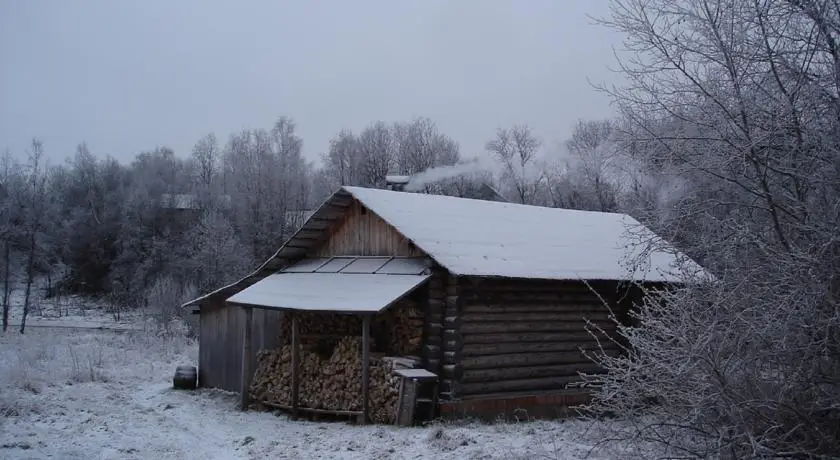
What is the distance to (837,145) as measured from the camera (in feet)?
21.0

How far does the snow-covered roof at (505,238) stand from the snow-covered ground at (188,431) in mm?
3231

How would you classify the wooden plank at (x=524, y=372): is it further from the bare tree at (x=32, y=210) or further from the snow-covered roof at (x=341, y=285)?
the bare tree at (x=32, y=210)

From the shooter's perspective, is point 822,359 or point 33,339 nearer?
point 822,359

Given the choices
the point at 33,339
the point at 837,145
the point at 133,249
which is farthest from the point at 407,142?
the point at 837,145

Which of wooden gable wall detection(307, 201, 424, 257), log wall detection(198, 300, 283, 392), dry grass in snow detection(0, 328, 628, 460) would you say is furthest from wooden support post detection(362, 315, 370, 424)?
log wall detection(198, 300, 283, 392)

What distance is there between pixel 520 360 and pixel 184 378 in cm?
965

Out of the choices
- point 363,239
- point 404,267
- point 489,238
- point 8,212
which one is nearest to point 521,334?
point 489,238

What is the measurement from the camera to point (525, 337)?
52.0 ft

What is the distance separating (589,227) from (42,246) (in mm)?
37780

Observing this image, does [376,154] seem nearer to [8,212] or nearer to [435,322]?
[8,212]

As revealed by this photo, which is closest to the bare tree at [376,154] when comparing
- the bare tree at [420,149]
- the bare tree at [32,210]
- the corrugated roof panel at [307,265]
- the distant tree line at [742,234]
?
the bare tree at [420,149]

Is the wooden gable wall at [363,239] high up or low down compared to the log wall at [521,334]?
up

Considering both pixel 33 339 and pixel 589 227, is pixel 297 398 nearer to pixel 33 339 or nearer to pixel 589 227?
pixel 589 227

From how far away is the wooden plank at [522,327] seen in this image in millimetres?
14984
